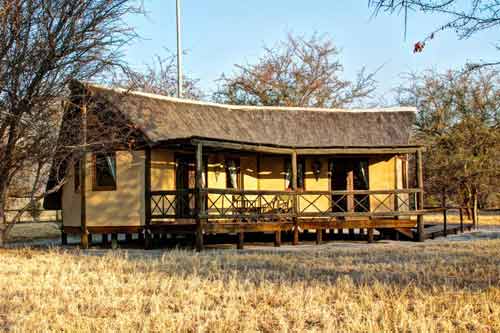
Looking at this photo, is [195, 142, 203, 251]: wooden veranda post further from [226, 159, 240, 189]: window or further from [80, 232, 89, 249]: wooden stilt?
[226, 159, 240, 189]: window

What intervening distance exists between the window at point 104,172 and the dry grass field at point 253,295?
5.88 metres

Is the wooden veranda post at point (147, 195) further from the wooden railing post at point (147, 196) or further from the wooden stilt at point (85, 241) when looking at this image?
the wooden stilt at point (85, 241)

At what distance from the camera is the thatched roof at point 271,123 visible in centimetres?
1936

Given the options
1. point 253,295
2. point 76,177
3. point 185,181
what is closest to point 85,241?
point 76,177

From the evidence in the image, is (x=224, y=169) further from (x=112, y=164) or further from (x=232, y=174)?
(x=112, y=164)

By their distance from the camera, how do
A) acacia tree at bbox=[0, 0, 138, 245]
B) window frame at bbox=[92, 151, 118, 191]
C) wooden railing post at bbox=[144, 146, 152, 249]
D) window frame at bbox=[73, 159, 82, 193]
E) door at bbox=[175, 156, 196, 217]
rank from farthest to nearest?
window frame at bbox=[73, 159, 82, 193], door at bbox=[175, 156, 196, 217], window frame at bbox=[92, 151, 118, 191], wooden railing post at bbox=[144, 146, 152, 249], acacia tree at bbox=[0, 0, 138, 245]

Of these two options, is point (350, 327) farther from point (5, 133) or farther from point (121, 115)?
point (121, 115)

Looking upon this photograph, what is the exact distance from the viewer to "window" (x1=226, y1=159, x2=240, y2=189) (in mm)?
20906

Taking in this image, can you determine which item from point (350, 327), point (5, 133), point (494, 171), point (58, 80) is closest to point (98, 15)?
point (58, 80)

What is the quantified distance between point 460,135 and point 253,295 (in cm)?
2394

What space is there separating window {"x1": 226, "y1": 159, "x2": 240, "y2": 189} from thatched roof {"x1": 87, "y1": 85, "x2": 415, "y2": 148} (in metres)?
0.80

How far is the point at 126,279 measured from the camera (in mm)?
9820

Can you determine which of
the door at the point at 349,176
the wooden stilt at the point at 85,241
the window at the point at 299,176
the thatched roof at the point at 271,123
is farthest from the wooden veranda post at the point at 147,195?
the door at the point at 349,176

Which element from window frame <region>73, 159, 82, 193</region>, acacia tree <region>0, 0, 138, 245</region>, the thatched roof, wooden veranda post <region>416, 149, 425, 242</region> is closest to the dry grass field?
acacia tree <region>0, 0, 138, 245</region>
